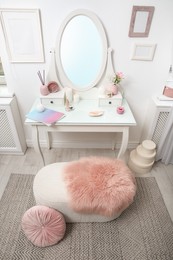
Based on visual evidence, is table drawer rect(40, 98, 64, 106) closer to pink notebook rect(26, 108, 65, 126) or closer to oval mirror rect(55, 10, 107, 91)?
pink notebook rect(26, 108, 65, 126)

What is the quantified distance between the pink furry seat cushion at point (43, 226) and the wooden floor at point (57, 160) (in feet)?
1.94

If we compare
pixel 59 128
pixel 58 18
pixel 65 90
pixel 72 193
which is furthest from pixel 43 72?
pixel 72 193

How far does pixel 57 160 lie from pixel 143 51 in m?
1.43

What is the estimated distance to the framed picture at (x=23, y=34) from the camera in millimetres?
1322

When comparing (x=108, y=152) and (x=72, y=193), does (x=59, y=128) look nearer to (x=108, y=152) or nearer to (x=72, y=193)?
(x=72, y=193)

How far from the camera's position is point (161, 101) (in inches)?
65.0

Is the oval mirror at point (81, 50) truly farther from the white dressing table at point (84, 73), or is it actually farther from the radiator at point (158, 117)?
the radiator at point (158, 117)

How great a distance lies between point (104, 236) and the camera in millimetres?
1321

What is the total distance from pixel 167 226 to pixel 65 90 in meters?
1.49

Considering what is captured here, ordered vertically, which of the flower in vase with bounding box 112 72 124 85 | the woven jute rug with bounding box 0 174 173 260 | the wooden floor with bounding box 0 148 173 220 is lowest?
the woven jute rug with bounding box 0 174 173 260

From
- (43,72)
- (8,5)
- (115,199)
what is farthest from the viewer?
(43,72)

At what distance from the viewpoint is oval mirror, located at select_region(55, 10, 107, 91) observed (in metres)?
1.38

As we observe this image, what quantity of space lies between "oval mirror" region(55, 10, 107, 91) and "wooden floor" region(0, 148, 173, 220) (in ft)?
2.71

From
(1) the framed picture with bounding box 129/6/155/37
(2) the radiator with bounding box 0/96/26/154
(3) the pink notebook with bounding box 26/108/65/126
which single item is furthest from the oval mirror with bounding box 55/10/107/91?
(2) the radiator with bounding box 0/96/26/154
